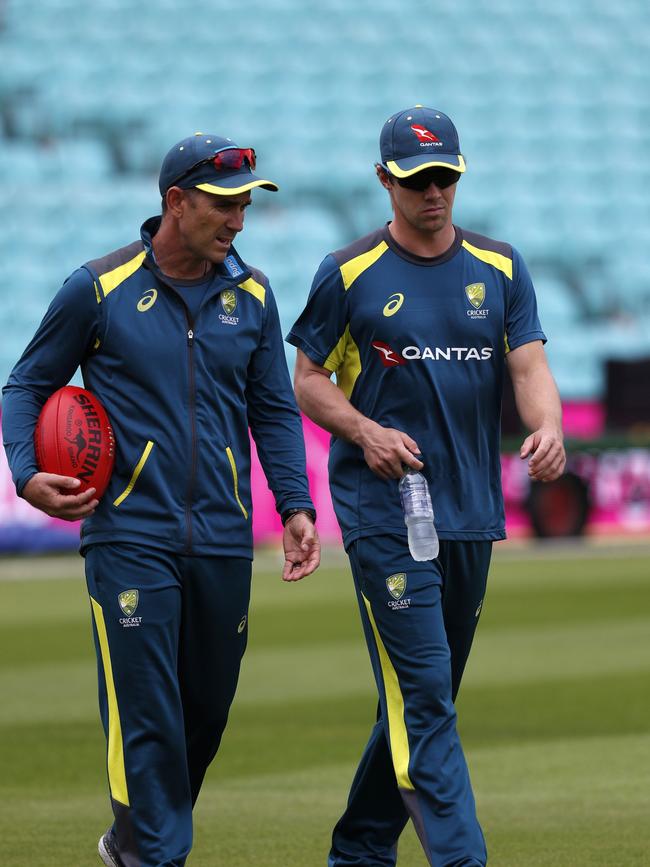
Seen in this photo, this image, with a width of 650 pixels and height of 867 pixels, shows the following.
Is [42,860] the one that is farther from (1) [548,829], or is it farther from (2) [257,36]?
(2) [257,36]

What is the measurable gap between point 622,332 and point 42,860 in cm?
2423

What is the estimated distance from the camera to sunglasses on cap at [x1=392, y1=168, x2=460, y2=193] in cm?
550

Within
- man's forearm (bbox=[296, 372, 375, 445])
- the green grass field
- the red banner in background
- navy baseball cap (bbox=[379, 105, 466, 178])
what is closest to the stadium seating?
the red banner in background

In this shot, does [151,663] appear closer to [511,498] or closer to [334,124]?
[511,498]

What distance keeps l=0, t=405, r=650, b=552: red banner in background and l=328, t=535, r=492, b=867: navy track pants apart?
15.4 metres

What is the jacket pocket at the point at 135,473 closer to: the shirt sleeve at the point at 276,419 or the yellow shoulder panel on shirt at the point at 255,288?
the shirt sleeve at the point at 276,419

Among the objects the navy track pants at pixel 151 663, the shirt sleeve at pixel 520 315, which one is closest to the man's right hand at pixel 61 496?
the navy track pants at pixel 151 663

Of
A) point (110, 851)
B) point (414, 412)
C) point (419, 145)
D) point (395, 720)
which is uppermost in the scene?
point (419, 145)

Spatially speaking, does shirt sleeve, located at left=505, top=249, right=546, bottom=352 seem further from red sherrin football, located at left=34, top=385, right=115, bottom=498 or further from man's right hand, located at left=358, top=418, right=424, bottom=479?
red sherrin football, located at left=34, top=385, right=115, bottom=498

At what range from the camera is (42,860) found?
6320 mm

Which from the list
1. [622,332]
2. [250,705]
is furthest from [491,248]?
[622,332]

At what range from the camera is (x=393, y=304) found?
18.5ft

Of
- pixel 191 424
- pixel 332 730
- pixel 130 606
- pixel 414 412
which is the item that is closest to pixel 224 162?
pixel 191 424

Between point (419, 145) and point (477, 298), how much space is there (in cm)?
53
